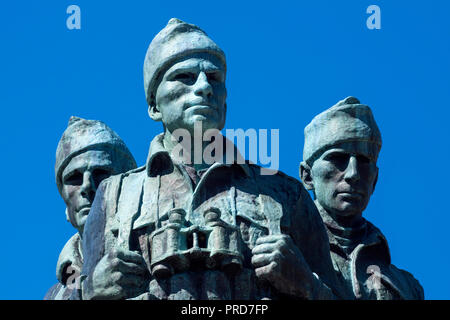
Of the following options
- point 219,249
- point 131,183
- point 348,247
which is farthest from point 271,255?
point 348,247

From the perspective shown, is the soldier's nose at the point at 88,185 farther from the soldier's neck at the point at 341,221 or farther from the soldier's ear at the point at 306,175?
the soldier's neck at the point at 341,221

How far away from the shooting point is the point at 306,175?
26.4 meters

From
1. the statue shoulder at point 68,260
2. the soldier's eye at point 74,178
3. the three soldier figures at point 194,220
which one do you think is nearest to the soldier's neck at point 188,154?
the three soldier figures at point 194,220

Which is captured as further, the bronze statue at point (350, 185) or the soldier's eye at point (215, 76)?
the bronze statue at point (350, 185)

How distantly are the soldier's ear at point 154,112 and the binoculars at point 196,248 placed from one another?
160 centimetres

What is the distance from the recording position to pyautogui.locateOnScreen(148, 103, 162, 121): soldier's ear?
23047 mm

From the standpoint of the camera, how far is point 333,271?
22.5 metres

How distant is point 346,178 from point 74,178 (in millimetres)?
3061

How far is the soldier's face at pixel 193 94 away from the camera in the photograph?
2244cm

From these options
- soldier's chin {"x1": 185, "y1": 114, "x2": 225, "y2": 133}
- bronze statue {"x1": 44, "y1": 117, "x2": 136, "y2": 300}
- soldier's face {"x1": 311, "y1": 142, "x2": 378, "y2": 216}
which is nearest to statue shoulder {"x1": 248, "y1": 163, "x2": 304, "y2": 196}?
soldier's chin {"x1": 185, "y1": 114, "x2": 225, "y2": 133}

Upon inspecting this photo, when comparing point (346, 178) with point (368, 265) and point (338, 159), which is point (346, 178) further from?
point (368, 265)

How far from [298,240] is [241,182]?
790mm

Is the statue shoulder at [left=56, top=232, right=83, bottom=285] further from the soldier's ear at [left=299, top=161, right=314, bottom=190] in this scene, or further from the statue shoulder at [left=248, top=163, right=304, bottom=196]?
the statue shoulder at [left=248, top=163, right=304, bottom=196]
